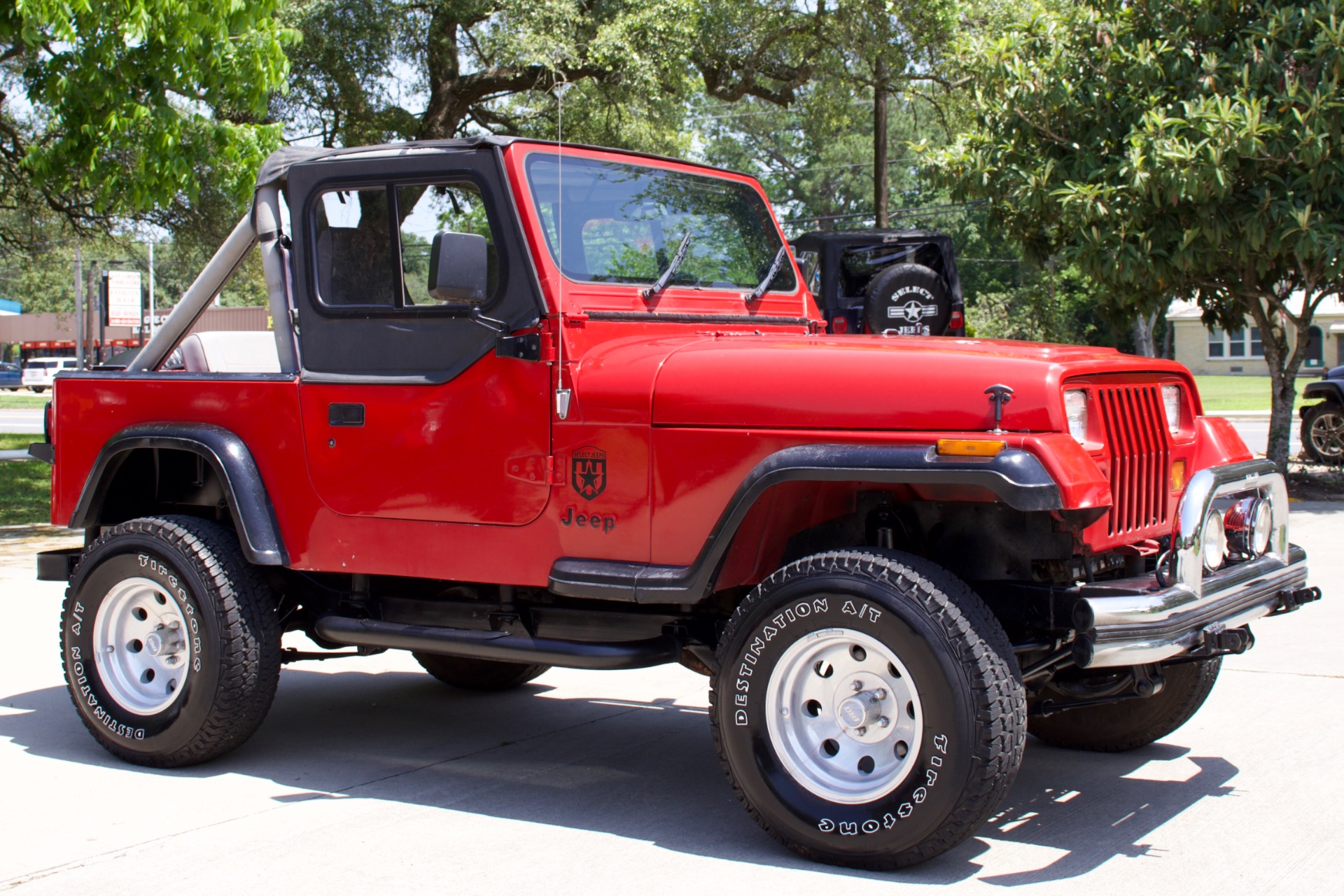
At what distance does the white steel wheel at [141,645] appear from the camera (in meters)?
5.41

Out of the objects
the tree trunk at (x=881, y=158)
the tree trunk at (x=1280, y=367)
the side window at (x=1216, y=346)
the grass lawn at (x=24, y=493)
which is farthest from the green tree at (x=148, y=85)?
the side window at (x=1216, y=346)

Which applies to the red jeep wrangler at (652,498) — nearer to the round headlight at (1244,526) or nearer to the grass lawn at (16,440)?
the round headlight at (1244,526)

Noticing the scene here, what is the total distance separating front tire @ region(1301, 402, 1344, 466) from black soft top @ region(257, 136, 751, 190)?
1303 cm

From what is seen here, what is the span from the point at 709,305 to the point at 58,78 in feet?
25.8

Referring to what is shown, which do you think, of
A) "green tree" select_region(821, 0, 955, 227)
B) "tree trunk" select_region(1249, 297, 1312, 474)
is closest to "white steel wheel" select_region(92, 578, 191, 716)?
"tree trunk" select_region(1249, 297, 1312, 474)

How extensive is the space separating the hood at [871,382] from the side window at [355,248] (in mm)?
1287

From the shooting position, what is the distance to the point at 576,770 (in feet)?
17.5

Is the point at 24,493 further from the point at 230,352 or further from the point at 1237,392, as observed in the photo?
the point at 1237,392

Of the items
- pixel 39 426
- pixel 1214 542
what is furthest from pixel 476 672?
pixel 39 426

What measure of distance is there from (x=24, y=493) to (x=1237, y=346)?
48584 mm

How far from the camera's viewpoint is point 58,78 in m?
11.0

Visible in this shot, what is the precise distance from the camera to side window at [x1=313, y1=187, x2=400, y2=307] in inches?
205

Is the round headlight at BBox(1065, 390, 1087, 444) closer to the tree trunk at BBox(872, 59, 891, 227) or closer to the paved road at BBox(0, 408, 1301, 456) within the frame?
the paved road at BBox(0, 408, 1301, 456)

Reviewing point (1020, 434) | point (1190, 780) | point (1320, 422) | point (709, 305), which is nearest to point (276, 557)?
point (709, 305)
